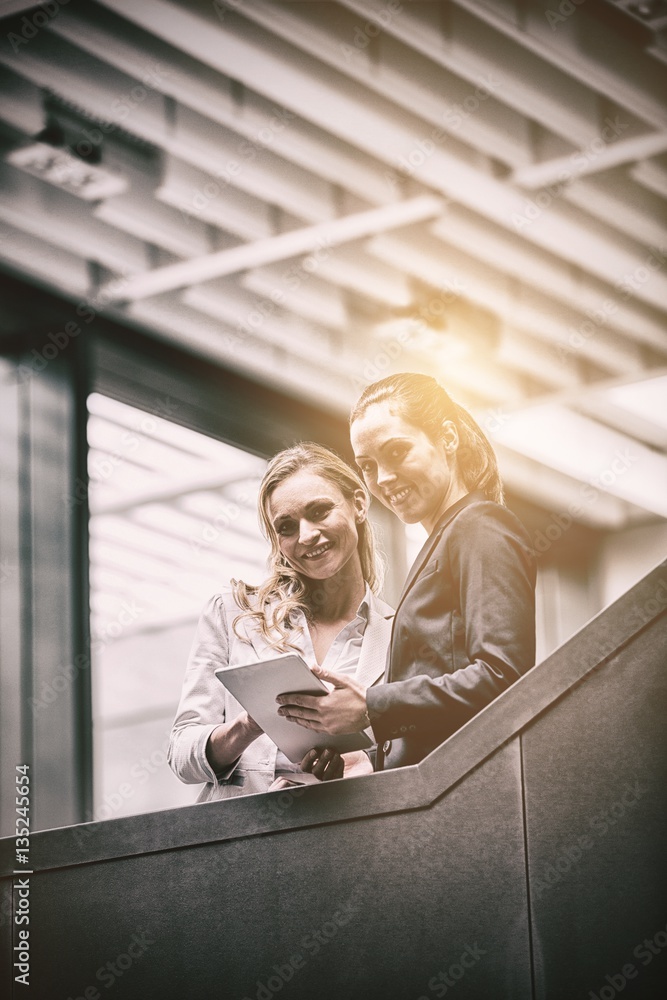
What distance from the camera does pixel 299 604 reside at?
8.68 feet

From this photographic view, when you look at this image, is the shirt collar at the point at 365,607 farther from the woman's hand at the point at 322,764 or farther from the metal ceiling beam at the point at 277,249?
the metal ceiling beam at the point at 277,249

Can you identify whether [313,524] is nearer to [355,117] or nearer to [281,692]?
[281,692]

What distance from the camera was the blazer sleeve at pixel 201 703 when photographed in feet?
7.97

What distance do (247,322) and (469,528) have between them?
290cm

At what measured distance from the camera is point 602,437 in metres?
6.14

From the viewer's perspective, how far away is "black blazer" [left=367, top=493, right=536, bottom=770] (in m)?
1.95

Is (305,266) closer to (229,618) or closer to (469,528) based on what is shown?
(229,618)

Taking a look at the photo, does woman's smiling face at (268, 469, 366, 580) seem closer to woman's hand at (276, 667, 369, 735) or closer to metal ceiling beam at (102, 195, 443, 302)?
woman's hand at (276, 667, 369, 735)

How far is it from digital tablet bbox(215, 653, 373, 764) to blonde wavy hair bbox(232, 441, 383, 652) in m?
0.52

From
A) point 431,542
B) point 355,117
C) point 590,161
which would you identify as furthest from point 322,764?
point 590,161

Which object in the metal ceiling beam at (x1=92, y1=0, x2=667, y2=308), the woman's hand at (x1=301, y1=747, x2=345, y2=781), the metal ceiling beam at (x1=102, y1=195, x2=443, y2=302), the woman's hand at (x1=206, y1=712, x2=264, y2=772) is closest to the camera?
the woman's hand at (x1=301, y1=747, x2=345, y2=781)

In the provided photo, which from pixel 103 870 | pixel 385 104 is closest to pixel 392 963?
pixel 103 870

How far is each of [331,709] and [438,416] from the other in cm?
69

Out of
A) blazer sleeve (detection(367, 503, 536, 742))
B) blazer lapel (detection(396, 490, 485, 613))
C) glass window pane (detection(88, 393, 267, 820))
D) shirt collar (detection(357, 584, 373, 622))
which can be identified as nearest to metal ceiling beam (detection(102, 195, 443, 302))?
glass window pane (detection(88, 393, 267, 820))
